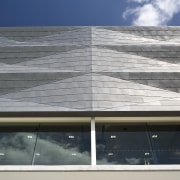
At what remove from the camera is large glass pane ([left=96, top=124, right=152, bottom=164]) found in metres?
12.5

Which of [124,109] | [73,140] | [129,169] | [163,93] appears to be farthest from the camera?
[163,93]

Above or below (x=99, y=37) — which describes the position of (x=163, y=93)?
below

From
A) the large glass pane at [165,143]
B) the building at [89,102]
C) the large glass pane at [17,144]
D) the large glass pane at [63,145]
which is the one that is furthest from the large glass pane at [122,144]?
the large glass pane at [17,144]

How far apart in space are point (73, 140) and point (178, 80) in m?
6.73

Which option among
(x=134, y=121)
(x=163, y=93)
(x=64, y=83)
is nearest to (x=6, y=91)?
(x=64, y=83)

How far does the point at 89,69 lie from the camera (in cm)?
1797

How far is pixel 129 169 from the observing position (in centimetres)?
1105

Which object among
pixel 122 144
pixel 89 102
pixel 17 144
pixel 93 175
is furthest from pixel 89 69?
pixel 93 175

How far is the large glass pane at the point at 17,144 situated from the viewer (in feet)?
40.8

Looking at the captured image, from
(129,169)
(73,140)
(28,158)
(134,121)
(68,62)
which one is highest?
(68,62)

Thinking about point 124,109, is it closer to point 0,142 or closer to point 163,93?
point 163,93

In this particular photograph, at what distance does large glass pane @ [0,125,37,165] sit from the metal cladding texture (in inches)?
36.9

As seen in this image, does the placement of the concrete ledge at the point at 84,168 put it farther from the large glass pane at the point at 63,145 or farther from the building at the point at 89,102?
the large glass pane at the point at 63,145

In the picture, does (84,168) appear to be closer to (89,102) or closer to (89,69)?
(89,102)
